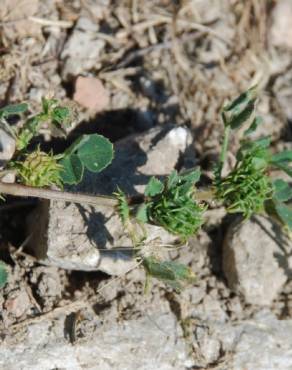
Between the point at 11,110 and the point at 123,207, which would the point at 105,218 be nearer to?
the point at 123,207

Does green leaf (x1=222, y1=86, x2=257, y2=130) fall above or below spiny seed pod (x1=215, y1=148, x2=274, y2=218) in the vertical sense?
above

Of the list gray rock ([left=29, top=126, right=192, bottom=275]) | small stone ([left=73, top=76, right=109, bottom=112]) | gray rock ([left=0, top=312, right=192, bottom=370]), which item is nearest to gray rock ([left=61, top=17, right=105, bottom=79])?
small stone ([left=73, top=76, right=109, bottom=112])

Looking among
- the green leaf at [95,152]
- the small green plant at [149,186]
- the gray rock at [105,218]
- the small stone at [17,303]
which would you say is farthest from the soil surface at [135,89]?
the green leaf at [95,152]

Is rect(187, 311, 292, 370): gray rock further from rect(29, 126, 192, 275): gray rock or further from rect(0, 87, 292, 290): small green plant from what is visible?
rect(29, 126, 192, 275): gray rock

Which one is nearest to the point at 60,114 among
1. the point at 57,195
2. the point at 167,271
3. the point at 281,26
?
the point at 57,195

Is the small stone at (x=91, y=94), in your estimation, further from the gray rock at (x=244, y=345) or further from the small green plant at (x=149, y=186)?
the gray rock at (x=244, y=345)

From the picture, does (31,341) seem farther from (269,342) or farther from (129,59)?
(129,59)
